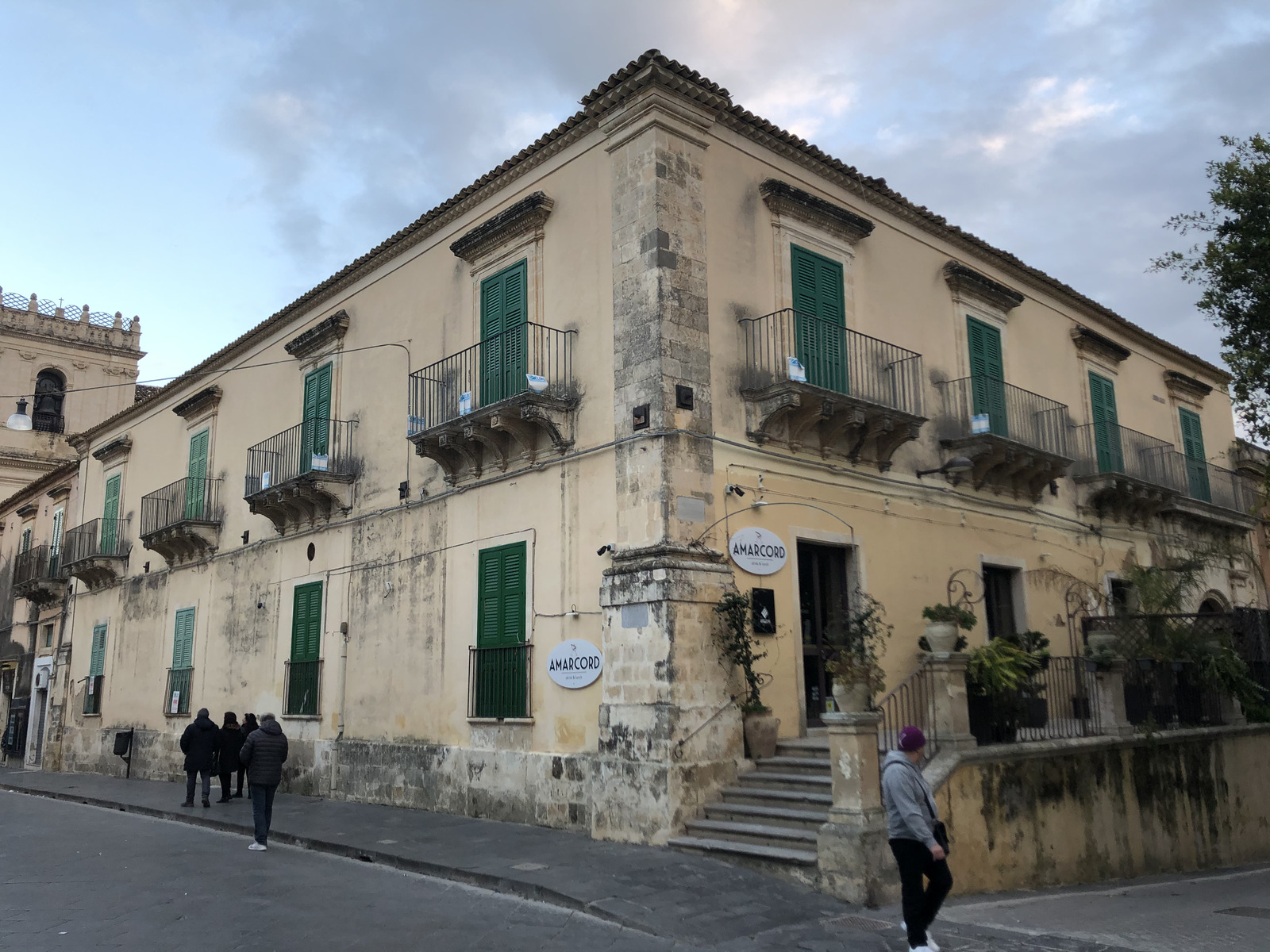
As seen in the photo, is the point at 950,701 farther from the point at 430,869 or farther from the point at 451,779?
the point at 451,779

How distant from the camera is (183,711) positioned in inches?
821

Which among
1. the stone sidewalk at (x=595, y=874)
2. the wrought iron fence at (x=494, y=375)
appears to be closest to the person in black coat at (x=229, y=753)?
the stone sidewalk at (x=595, y=874)

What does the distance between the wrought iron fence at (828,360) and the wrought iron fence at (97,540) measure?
59.8 feet

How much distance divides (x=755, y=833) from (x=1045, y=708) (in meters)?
4.27

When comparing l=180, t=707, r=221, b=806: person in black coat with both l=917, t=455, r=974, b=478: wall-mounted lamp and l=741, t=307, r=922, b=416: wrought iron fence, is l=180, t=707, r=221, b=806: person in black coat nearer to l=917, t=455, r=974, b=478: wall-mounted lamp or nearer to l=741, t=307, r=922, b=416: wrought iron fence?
l=741, t=307, r=922, b=416: wrought iron fence

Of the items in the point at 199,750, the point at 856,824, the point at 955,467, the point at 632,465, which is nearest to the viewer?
the point at 856,824

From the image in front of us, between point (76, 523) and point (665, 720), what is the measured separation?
22.6 meters

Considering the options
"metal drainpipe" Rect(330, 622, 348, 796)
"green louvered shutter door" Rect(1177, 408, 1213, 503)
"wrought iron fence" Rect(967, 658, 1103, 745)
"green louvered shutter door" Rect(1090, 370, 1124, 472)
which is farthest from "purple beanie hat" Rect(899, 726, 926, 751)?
"green louvered shutter door" Rect(1177, 408, 1213, 503)

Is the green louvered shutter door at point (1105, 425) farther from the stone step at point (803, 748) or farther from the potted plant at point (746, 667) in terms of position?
the potted plant at point (746, 667)

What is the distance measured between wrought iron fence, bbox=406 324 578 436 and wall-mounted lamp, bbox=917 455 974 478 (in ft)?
17.9

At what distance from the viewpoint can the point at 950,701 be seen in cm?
1022

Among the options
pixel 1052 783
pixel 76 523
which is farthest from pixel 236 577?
pixel 1052 783

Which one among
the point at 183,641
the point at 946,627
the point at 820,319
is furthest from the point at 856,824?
the point at 183,641

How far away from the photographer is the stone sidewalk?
7.81m
